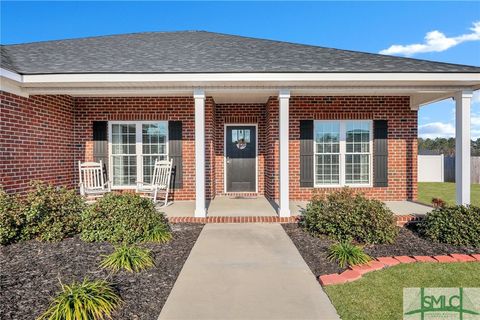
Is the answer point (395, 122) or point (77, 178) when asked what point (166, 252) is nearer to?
point (77, 178)

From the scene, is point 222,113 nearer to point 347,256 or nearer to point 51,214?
point 51,214

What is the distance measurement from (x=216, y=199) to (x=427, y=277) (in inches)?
212

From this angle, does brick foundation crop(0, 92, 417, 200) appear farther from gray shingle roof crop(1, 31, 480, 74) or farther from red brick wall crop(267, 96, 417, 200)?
gray shingle roof crop(1, 31, 480, 74)

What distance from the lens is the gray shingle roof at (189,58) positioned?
5.77 metres

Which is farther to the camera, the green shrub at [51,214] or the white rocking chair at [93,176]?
the white rocking chair at [93,176]

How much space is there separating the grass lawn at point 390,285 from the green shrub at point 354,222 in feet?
2.85

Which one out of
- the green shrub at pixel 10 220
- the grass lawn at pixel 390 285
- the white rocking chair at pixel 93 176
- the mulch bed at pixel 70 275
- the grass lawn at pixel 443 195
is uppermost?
the white rocking chair at pixel 93 176

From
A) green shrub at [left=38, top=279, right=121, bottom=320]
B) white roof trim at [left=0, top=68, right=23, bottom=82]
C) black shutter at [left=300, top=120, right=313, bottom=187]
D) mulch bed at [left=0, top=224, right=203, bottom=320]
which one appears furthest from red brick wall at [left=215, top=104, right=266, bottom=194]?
green shrub at [left=38, top=279, right=121, bottom=320]

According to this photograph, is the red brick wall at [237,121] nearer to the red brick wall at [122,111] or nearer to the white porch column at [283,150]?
the red brick wall at [122,111]

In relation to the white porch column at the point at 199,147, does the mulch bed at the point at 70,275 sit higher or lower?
lower

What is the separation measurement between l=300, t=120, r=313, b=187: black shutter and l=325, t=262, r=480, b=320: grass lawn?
4.01 m

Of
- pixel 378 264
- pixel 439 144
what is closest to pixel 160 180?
pixel 378 264

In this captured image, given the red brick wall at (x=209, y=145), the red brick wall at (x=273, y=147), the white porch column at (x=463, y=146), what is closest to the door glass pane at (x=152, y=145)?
the red brick wall at (x=209, y=145)

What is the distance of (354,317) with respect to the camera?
8.29 ft
